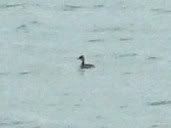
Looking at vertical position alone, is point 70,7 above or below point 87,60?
below

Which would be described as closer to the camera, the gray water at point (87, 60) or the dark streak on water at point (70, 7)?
the gray water at point (87, 60)

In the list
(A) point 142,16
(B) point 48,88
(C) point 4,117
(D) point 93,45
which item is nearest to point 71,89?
(B) point 48,88

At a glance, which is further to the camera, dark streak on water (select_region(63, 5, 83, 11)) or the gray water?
dark streak on water (select_region(63, 5, 83, 11))

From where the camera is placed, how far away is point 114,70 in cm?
2592

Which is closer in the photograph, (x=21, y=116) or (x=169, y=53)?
(x=21, y=116)

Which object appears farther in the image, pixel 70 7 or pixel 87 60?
pixel 70 7

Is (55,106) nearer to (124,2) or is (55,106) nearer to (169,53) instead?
(169,53)

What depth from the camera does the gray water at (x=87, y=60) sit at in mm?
23312

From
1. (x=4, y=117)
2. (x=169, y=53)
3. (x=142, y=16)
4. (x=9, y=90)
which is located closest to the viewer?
(x=4, y=117)

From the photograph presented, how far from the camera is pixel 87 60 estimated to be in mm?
26609

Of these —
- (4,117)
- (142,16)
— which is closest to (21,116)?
(4,117)

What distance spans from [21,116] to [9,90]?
1561 mm

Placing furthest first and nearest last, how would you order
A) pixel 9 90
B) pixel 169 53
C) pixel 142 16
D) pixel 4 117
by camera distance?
pixel 142 16 → pixel 169 53 → pixel 9 90 → pixel 4 117

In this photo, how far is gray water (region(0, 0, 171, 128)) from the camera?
23312mm
